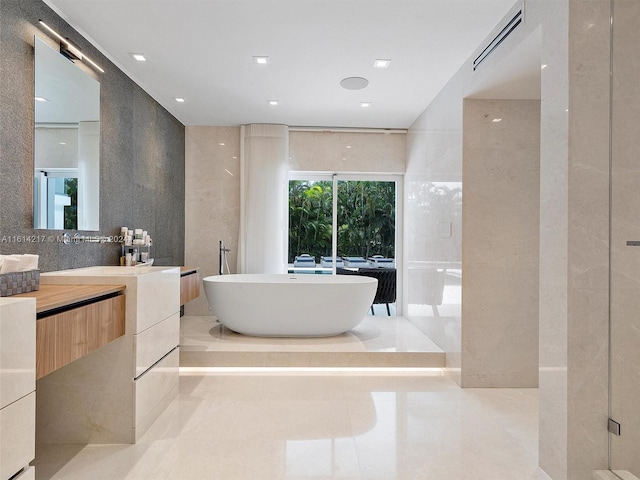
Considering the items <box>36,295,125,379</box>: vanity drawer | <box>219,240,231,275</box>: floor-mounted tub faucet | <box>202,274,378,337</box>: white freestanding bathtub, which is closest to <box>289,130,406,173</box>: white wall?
<box>219,240,231,275</box>: floor-mounted tub faucet

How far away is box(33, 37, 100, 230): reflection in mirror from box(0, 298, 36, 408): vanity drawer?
118 cm

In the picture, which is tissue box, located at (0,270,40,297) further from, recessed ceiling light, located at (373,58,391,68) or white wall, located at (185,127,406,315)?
white wall, located at (185,127,406,315)

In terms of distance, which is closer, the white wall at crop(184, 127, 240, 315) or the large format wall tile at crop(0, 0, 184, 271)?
the large format wall tile at crop(0, 0, 184, 271)

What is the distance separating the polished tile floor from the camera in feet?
6.26

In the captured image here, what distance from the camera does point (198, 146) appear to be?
4.86 m

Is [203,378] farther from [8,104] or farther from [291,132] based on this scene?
[291,132]

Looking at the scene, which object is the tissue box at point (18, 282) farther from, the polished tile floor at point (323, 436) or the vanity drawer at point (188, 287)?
the vanity drawer at point (188, 287)

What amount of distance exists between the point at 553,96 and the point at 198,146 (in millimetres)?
3882

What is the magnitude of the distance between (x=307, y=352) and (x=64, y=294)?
79.1 inches

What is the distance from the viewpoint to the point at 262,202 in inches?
186

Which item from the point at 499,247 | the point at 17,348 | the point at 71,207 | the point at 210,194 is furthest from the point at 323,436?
the point at 210,194

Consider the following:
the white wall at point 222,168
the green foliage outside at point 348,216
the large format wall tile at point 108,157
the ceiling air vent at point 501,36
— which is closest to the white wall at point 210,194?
the white wall at point 222,168
